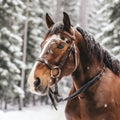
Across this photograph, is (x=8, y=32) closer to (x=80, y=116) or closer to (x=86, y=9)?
(x=86, y=9)

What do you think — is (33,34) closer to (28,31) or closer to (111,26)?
(28,31)

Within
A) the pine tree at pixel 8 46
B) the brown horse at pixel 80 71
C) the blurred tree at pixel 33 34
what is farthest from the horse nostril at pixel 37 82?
the blurred tree at pixel 33 34

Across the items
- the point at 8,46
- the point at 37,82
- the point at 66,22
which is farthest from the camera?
the point at 8,46

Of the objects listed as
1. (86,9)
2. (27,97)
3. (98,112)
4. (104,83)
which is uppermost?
(86,9)

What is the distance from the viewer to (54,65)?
4559 millimetres

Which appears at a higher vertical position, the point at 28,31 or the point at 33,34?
the point at 28,31

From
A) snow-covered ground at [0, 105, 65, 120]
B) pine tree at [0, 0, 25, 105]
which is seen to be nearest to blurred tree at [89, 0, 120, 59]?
snow-covered ground at [0, 105, 65, 120]

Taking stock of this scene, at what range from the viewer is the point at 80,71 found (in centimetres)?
489

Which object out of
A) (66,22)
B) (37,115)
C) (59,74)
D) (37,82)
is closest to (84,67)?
(59,74)

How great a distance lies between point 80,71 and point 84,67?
0.27ft

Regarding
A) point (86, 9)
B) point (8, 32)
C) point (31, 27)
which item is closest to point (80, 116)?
point (8, 32)

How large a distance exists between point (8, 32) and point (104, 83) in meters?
18.4

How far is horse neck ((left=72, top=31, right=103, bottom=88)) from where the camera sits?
489 centimetres

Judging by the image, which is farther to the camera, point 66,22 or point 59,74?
point 66,22
